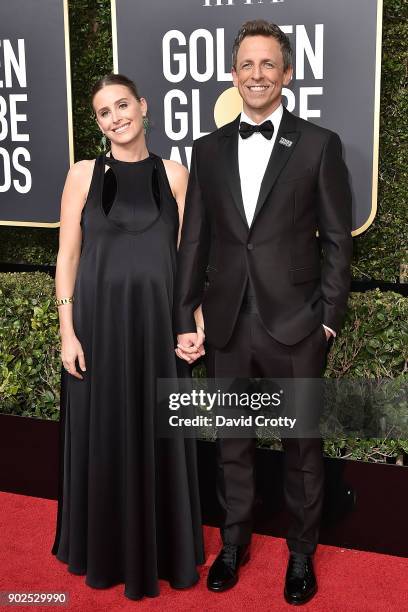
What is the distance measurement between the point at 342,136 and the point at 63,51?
1681 millimetres

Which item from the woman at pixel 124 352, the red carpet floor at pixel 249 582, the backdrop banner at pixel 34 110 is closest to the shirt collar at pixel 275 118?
the woman at pixel 124 352

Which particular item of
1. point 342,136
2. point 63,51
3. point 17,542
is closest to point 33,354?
point 17,542

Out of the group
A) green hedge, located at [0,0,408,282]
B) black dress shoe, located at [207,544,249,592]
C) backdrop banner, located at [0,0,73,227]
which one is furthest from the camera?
backdrop banner, located at [0,0,73,227]

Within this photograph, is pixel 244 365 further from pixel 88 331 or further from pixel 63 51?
pixel 63 51

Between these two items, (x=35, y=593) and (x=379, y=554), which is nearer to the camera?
(x=35, y=593)

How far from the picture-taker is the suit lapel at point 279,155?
2.90 m

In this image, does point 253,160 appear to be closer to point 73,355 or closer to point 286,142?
point 286,142

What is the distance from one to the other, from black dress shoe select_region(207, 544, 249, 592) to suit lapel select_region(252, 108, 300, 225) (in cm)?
152

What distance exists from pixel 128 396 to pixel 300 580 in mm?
1105

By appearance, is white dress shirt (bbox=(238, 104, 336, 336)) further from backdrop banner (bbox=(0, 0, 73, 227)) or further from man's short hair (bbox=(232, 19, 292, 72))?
backdrop banner (bbox=(0, 0, 73, 227))

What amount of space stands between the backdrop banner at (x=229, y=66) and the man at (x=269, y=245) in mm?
736

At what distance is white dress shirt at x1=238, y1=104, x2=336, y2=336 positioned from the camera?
2.96 metres

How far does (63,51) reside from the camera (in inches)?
165

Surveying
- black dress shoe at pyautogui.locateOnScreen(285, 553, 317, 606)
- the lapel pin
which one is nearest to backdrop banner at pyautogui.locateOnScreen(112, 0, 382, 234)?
the lapel pin
